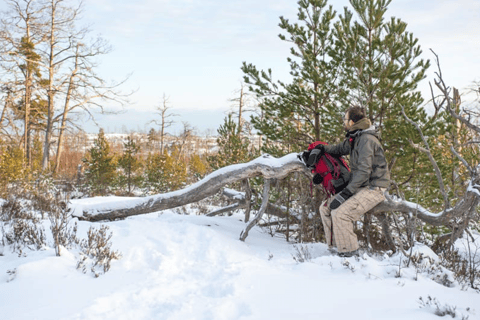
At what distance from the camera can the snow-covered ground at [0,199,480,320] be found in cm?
245

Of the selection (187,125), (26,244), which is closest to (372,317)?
(26,244)

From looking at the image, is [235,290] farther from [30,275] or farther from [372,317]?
[30,275]

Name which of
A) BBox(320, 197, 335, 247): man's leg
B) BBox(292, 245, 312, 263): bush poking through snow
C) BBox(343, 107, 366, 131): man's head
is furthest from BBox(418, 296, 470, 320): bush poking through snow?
BBox(343, 107, 366, 131): man's head

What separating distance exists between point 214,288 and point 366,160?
2342 mm

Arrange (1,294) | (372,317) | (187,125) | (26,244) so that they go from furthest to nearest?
(187,125) < (26,244) < (1,294) < (372,317)

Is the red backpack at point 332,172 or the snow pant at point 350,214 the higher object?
the red backpack at point 332,172

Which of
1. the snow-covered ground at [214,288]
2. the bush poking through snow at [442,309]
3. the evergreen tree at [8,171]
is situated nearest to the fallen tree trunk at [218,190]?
the snow-covered ground at [214,288]

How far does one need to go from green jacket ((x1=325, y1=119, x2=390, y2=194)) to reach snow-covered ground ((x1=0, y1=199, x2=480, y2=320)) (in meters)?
0.94

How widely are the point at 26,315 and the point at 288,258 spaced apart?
294cm

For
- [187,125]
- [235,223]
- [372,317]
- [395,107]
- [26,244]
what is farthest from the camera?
[187,125]

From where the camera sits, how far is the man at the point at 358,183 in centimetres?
396

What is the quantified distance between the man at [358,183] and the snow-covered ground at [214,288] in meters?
0.52

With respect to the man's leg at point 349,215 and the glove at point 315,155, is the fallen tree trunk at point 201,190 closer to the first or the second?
the glove at point 315,155

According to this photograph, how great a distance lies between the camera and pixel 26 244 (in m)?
3.87
